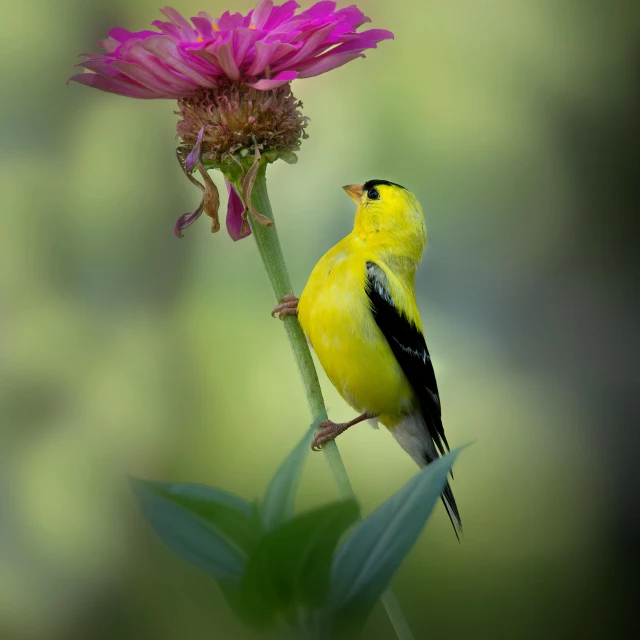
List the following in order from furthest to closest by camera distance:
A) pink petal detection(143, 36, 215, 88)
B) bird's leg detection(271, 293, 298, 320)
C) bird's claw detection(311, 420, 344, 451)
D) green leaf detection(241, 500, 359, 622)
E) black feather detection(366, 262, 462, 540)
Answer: black feather detection(366, 262, 462, 540), bird's claw detection(311, 420, 344, 451), bird's leg detection(271, 293, 298, 320), pink petal detection(143, 36, 215, 88), green leaf detection(241, 500, 359, 622)

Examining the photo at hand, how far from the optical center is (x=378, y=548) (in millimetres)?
489

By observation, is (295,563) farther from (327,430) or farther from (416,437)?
(416,437)

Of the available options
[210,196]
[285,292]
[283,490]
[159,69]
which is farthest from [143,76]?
[283,490]

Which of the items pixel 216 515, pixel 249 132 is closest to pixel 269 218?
pixel 249 132

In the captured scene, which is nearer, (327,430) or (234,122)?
(234,122)

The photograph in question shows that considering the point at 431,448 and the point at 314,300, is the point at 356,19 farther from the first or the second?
the point at 431,448

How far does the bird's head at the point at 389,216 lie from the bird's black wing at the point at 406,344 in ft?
0.17

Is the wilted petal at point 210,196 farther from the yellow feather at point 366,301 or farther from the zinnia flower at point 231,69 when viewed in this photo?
the yellow feather at point 366,301

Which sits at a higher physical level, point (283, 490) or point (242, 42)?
point (242, 42)

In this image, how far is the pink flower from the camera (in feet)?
2.06

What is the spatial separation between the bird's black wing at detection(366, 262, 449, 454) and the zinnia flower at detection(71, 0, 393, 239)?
1.13 feet

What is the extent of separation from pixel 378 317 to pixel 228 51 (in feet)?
1.67

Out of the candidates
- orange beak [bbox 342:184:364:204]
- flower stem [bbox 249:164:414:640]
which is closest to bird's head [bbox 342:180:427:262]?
orange beak [bbox 342:184:364:204]

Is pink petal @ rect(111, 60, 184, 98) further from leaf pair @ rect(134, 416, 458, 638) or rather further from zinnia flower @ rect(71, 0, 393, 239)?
leaf pair @ rect(134, 416, 458, 638)
